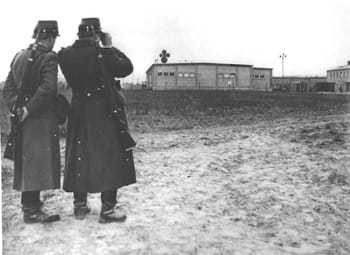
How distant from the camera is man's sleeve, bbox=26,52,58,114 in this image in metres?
3.41

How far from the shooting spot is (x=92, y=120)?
354cm

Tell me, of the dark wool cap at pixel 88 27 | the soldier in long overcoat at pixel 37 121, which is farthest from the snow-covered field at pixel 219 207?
the dark wool cap at pixel 88 27

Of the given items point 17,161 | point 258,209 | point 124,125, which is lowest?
point 258,209

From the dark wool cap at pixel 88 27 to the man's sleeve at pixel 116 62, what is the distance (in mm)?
205

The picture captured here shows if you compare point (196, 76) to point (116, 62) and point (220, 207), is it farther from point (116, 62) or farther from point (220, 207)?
point (116, 62)

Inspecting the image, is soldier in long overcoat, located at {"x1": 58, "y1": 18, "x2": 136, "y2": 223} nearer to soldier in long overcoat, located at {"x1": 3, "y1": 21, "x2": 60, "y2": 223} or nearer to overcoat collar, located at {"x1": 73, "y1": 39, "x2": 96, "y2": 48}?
overcoat collar, located at {"x1": 73, "y1": 39, "x2": 96, "y2": 48}

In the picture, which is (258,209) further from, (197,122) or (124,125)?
(197,122)

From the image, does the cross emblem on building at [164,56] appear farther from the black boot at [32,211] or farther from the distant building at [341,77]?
the black boot at [32,211]

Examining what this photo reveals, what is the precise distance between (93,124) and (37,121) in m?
0.50

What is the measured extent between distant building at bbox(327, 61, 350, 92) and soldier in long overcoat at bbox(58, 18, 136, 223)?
150ft

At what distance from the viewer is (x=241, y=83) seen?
43.3 m

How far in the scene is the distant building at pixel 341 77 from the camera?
47.2m

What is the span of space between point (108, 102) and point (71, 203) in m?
1.38

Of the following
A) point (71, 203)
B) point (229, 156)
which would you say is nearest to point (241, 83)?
point (229, 156)
